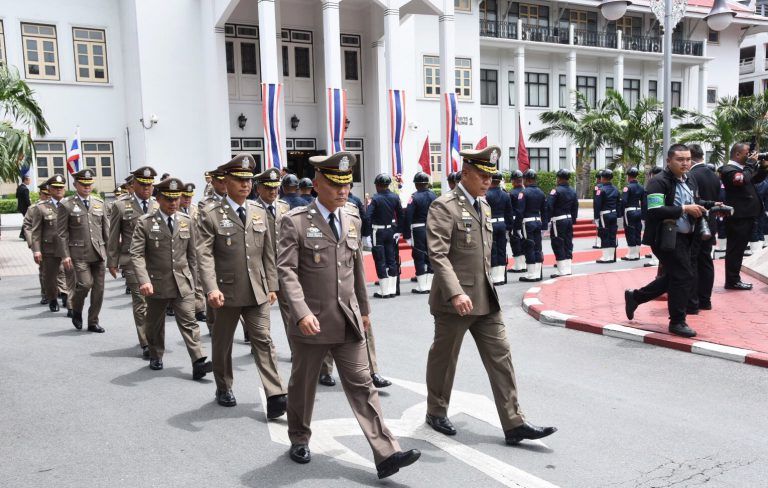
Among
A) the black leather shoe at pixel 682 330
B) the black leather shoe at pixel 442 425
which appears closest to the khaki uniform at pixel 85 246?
the black leather shoe at pixel 442 425

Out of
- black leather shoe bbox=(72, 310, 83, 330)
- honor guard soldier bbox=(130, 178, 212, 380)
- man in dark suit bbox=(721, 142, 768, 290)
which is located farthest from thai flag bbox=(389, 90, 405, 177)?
honor guard soldier bbox=(130, 178, 212, 380)

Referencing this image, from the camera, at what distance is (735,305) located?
28.5 feet

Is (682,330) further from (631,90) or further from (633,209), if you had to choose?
(631,90)

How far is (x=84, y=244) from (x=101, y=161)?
1708 cm

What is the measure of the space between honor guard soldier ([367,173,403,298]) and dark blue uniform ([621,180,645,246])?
6.21 metres

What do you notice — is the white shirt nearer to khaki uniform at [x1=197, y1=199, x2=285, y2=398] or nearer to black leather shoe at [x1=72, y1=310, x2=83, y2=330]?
khaki uniform at [x1=197, y1=199, x2=285, y2=398]

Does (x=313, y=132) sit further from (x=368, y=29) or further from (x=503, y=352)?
(x=503, y=352)

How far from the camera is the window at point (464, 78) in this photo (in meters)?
29.7

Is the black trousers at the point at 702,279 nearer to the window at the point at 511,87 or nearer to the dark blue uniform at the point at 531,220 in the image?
the dark blue uniform at the point at 531,220

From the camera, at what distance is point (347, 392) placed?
419cm

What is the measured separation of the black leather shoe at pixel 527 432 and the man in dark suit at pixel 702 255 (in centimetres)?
407

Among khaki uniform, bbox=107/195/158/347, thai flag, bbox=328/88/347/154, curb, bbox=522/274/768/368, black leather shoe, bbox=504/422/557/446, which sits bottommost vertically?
curb, bbox=522/274/768/368

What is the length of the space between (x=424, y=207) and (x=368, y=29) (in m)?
17.4

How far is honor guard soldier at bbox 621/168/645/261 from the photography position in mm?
14312
